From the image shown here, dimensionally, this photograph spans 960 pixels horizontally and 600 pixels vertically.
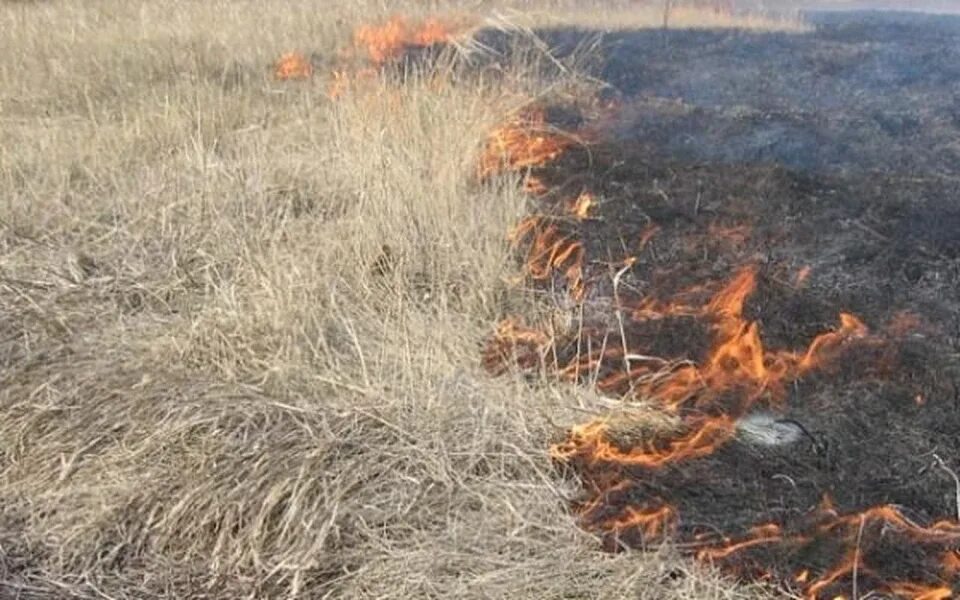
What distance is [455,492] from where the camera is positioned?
277 centimetres

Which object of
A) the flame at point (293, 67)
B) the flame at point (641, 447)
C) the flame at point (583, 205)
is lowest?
the flame at point (641, 447)

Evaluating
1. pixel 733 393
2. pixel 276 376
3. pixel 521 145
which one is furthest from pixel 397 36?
pixel 733 393

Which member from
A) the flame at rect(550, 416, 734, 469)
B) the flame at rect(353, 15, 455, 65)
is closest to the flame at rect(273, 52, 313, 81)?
the flame at rect(353, 15, 455, 65)

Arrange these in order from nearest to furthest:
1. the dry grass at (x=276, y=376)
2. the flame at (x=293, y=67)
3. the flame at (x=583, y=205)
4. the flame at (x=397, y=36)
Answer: the dry grass at (x=276, y=376), the flame at (x=583, y=205), the flame at (x=293, y=67), the flame at (x=397, y=36)

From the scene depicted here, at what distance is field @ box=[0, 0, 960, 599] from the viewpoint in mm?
2607

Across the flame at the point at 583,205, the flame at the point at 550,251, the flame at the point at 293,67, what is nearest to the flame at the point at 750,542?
the flame at the point at 550,251

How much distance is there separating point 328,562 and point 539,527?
589 mm

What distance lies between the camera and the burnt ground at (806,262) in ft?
8.53

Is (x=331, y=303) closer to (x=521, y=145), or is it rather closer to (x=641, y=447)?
(x=641, y=447)

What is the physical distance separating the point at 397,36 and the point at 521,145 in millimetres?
3721

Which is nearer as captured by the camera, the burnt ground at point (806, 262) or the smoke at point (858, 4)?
the burnt ground at point (806, 262)

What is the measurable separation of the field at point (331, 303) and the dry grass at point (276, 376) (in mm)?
12

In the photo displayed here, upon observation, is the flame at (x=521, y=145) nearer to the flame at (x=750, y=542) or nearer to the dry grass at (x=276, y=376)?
the dry grass at (x=276, y=376)

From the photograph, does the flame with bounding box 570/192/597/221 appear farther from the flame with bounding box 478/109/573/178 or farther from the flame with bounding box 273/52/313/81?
the flame with bounding box 273/52/313/81
